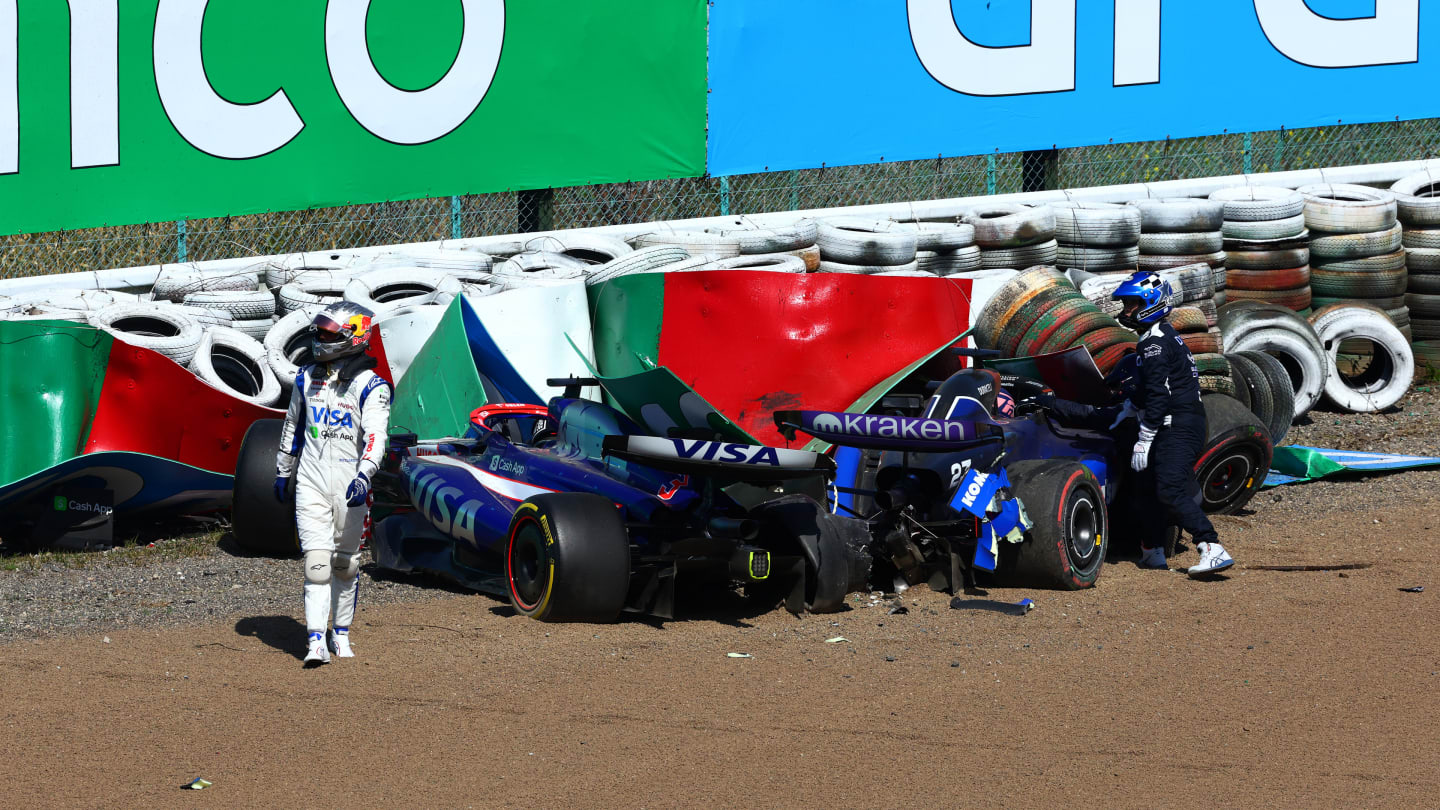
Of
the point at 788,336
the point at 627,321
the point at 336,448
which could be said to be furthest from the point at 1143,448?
the point at 336,448

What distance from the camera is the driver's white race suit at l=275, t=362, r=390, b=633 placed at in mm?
6547

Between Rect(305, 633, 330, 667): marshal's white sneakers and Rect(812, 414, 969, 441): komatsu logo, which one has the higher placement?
Rect(812, 414, 969, 441): komatsu logo

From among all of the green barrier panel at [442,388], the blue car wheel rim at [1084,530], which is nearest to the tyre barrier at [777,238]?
→ the green barrier panel at [442,388]

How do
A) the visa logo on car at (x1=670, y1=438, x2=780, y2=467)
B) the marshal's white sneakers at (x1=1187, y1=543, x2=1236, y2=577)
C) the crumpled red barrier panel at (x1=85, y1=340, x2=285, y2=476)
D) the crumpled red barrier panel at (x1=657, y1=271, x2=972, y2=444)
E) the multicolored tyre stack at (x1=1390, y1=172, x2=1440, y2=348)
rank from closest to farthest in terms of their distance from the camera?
the visa logo on car at (x1=670, y1=438, x2=780, y2=467), the marshal's white sneakers at (x1=1187, y1=543, x2=1236, y2=577), the crumpled red barrier panel at (x1=85, y1=340, x2=285, y2=476), the crumpled red barrier panel at (x1=657, y1=271, x2=972, y2=444), the multicolored tyre stack at (x1=1390, y1=172, x2=1440, y2=348)

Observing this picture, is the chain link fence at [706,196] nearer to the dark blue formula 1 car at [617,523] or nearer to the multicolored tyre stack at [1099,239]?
the multicolored tyre stack at [1099,239]

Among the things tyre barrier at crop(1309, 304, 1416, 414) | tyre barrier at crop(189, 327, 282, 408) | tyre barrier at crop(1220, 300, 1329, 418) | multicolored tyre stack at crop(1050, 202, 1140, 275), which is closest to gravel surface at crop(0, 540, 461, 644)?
→ tyre barrier at crop(189, 327, 282, 408)

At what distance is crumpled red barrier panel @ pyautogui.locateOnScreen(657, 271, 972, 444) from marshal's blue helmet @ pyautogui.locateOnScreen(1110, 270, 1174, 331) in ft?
6.12

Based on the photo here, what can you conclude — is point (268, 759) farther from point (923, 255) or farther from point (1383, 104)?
point (1383, 104)

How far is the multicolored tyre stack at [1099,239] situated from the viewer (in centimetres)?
1262

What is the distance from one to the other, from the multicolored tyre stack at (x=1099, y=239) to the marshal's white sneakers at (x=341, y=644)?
792cm

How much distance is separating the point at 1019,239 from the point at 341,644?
7698mm

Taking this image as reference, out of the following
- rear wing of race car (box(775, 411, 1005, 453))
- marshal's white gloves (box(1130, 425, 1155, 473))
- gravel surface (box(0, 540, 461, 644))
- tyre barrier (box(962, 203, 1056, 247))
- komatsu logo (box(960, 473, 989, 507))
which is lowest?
gravel surface (box(0, 540, 461, 644))

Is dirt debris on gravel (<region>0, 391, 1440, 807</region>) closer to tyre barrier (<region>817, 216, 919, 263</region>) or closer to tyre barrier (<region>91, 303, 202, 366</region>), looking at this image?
tyre barrier (<region>91, 303, 202, 366</region>)

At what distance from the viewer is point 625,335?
34.2 ft
